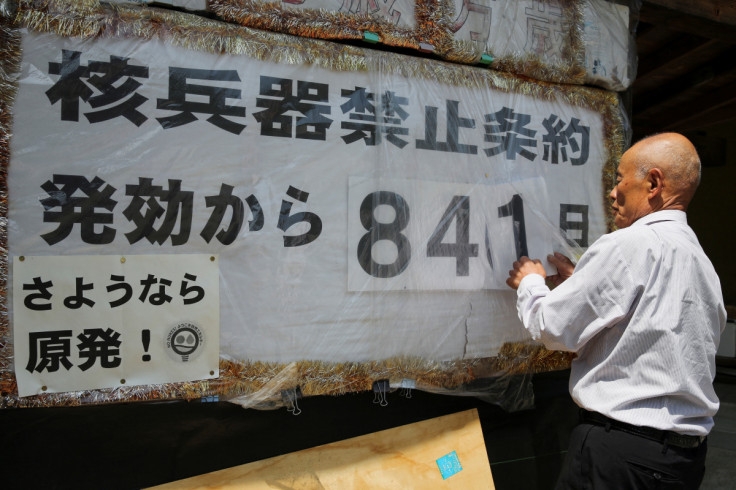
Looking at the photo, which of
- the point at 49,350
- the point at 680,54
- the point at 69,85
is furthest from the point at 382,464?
the point at 680,54

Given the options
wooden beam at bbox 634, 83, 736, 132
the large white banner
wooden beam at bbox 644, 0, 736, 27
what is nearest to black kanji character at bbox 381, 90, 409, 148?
the large white banner

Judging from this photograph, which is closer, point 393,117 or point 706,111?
point 393,117

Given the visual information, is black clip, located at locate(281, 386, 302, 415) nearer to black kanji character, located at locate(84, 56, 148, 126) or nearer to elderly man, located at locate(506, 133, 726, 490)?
elderly man, located at locate(506, 133, 726, 490)

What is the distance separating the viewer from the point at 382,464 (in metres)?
1.97

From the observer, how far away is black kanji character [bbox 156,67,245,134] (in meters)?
1.72

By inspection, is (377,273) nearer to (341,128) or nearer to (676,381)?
(341,128)

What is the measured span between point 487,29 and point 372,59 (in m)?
0.60

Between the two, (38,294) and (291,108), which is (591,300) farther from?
(38,294)

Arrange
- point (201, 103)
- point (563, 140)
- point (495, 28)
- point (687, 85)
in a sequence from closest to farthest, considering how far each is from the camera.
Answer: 1. point (201, 103)
2. point (495, 28)
3. point (563, 140)
4. point (687, 85)

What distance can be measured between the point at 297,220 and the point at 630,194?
1.22m

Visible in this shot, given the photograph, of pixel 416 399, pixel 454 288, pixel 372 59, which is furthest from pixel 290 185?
pixel 416 399

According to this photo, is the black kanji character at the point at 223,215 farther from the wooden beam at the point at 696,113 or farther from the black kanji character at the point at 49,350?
the wooden beam at the point at 696,113

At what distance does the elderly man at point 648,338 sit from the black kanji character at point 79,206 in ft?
4.96

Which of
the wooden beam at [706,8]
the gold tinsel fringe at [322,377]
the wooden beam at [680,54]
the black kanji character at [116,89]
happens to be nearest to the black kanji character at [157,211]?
the black kanji character at [116,89]
